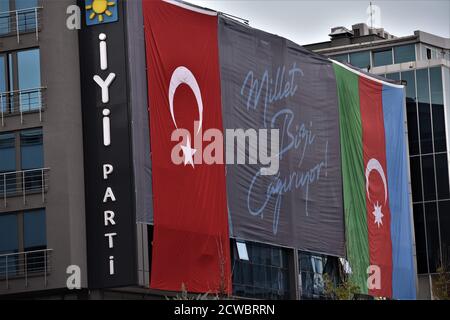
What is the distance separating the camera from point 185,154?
64.4 metres

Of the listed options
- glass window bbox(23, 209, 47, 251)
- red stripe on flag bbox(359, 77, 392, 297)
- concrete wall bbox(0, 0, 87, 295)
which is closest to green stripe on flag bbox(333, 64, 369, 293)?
red stripe on flag bbox(359, 77, 392, 297)

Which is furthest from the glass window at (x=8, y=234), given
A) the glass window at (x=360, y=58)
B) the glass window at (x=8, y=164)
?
the glass window at (x=360, y=58)

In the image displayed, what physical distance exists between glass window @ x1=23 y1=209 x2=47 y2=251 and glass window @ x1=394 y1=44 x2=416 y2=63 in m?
44.6

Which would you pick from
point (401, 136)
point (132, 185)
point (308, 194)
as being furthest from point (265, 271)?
point (401, 136)

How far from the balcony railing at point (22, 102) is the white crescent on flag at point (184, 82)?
6367mm

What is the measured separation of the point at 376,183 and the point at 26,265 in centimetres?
3090

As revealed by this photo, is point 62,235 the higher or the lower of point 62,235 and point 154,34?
the lower

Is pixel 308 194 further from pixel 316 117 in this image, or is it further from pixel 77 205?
pixel 77 205

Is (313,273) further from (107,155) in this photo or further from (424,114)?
(424,114)

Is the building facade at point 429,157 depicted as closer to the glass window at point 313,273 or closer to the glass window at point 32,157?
the glass window at point 313,273

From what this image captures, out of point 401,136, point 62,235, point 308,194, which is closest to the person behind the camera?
point 62,235

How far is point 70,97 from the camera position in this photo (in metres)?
61.7
